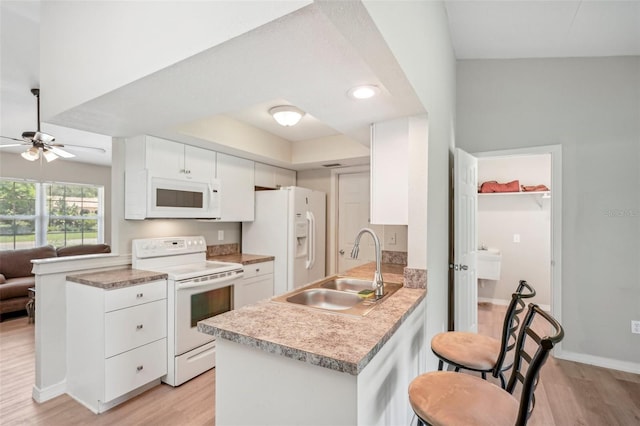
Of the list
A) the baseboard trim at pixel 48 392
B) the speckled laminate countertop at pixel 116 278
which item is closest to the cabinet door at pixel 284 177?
the speckled laminate countertop at pixel 116 278

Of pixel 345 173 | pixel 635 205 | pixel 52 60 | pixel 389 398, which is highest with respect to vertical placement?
pixel 52 60

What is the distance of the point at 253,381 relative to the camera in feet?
4.12

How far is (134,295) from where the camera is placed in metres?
2.33

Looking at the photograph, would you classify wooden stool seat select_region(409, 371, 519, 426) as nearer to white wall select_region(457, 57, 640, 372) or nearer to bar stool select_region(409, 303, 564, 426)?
bar stool select_region(409, 303, 564, 426)

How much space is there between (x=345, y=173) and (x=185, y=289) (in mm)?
2616

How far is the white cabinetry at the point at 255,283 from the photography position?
3.35 m

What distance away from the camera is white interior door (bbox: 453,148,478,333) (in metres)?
2.71

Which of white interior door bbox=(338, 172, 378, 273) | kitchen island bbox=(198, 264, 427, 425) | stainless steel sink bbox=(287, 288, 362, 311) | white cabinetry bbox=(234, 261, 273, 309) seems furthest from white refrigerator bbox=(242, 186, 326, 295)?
kitchen island bbox=(198, 264, 427, 425)

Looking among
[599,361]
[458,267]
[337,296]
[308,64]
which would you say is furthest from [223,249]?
[599,361]

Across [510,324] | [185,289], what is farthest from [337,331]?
[185,289]

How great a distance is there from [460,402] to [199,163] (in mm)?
2911

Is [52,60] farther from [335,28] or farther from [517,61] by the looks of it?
[517,61]

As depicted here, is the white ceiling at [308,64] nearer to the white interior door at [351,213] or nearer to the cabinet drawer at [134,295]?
the white interior door at [351,213]

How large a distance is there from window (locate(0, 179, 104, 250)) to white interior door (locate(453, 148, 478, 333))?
6710 mm
